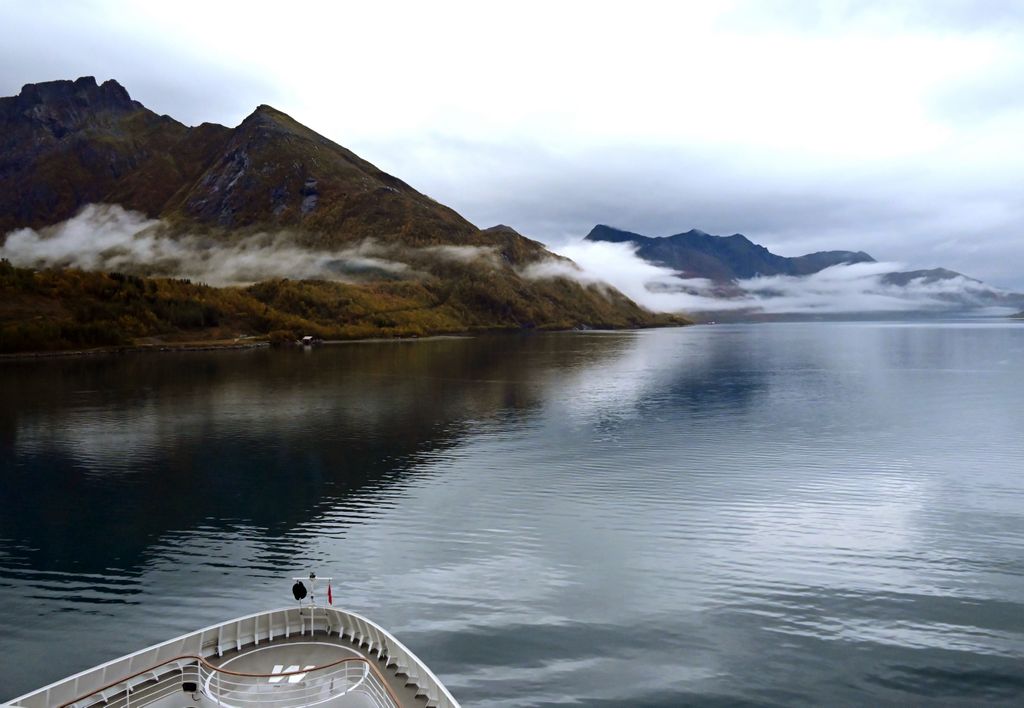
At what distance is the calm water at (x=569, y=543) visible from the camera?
3116 centimetres

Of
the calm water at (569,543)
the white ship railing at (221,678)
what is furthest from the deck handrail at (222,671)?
the calm water at (569,543)

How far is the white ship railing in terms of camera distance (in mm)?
23938

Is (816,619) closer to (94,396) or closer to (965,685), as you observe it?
(965,685)

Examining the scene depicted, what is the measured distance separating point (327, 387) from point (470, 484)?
3598 inches

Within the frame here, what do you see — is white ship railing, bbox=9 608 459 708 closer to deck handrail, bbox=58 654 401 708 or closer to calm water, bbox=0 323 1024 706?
deck handrail, bbox=58 654 401 708

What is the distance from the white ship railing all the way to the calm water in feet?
14.3

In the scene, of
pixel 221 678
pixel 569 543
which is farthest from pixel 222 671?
pixel 569 543

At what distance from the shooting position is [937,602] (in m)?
36.9

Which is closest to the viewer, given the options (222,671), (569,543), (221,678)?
(222,671)

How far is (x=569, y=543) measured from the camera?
1864 inches

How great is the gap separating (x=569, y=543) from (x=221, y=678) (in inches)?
1058

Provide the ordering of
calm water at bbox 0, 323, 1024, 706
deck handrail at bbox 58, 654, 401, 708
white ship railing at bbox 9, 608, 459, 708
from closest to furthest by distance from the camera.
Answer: deck handrail at bbox 58, 654, 401, 708 < white ship railing at bbox 9, 608, 459, 708 < calm water at bbox 0, 323, 1024, 706

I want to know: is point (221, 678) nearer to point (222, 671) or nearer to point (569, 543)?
point (222, 671)

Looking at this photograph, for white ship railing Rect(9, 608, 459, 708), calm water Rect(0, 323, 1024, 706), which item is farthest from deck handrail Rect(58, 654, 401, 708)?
calm water Rect(0, 323, 1024, 706)
